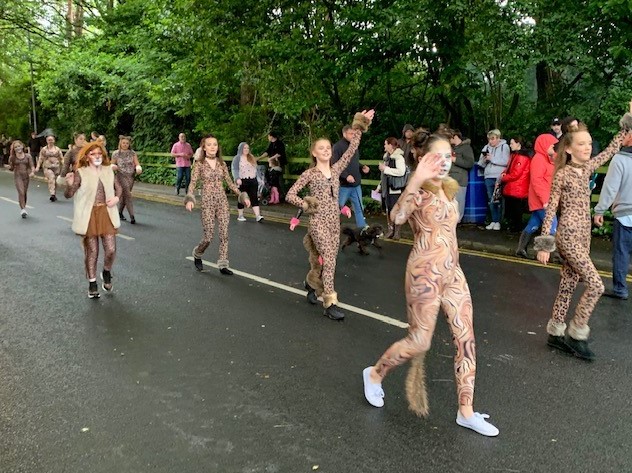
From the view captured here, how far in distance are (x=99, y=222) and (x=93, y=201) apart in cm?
26

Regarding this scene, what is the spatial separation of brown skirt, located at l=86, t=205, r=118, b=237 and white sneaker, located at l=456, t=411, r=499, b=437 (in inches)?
196

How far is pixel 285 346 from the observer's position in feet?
18.2

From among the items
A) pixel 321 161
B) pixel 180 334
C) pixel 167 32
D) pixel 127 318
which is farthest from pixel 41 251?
pixel 167 32

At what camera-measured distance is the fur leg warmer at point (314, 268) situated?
676 centimetres

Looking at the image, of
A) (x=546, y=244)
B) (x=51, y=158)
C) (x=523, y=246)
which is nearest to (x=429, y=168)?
(x=546, y=244)

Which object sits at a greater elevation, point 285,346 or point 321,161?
point 321,161

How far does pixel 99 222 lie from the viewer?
7.26 m

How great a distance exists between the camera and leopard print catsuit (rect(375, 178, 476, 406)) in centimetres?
386

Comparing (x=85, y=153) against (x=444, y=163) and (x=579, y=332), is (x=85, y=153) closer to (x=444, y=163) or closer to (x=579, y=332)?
(x=444, y=163)

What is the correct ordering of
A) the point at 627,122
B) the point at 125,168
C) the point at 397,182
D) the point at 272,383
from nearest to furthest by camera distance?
the point at 272,383, the point at 627,122, the point at 397,182, the point at 125,168

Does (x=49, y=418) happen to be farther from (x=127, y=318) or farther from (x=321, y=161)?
(x=321, y=161)

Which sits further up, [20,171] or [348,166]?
[348,166]

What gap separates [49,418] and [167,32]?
14.9m

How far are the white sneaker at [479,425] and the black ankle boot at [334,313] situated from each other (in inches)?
96.3
